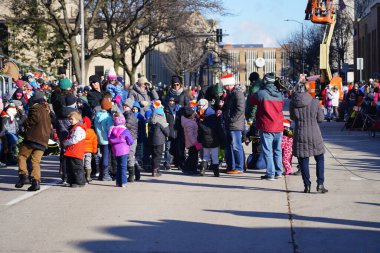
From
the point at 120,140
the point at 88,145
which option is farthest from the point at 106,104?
the point at 120,140

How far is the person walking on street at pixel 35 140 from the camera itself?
13.6 meters

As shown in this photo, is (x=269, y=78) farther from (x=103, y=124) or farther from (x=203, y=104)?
(x=103, y=124)

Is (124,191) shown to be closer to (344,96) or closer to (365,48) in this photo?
(344,96)

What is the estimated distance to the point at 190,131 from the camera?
16422 millimetres

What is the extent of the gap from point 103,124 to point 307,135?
13.1 ft

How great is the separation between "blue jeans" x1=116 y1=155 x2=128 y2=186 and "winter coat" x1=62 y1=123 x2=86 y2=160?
63 centimetres

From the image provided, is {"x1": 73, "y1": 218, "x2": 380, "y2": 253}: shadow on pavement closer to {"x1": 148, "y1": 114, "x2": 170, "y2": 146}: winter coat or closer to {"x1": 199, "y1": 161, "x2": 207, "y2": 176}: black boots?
{"x1": 199, "y1": 161, "x2": 207, "y2": 176}: black boots

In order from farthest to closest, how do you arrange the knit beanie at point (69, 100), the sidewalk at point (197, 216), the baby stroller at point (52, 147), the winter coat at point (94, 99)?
the baby stroller at point (52, 147) → the winter coat at point (94, 99) → the knit beanie at point (69, 100) → the sidewalk at point (197, 216)

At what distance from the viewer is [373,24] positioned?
2852 inches

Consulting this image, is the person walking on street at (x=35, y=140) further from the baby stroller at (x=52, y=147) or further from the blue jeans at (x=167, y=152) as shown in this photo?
the baby stroller at (x=52, y=147)

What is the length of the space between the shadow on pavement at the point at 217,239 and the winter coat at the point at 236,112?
556 centimetres

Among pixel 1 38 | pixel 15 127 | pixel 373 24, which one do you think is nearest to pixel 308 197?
pixel 15 127

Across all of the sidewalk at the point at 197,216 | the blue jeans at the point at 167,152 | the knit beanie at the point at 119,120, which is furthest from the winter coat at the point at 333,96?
the knit beanie at the point at 119,120

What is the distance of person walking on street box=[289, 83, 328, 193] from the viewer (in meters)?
12.8
